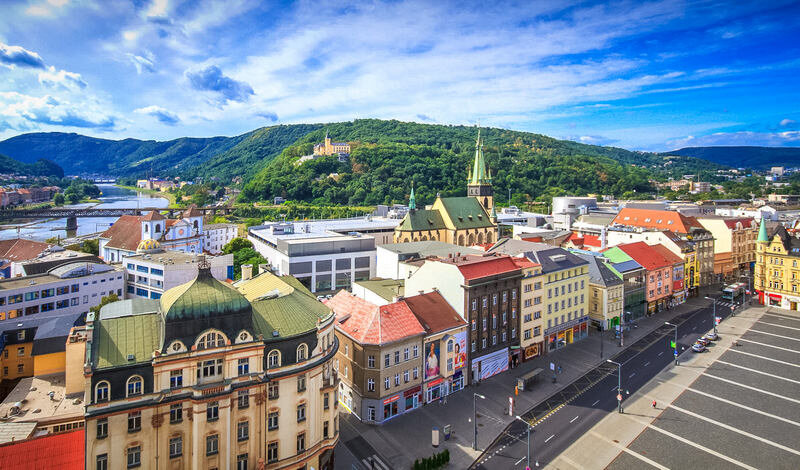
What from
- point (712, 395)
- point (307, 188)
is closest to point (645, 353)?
point (712, 395)

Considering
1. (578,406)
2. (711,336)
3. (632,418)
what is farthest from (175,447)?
(711,336)

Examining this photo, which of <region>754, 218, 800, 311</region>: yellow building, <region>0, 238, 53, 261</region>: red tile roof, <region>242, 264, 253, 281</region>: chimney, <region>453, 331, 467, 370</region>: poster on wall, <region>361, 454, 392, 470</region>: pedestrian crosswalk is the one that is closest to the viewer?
<region>361, 454, 392, 470</region>: pedestrian crosswalk

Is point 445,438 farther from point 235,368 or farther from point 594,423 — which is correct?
point 235,368

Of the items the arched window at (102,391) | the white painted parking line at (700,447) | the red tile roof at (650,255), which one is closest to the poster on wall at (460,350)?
the white painted parking line at (700,447)

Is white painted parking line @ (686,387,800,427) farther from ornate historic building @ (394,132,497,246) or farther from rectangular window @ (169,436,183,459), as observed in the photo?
ornate historic building @ (394,132,497,246)

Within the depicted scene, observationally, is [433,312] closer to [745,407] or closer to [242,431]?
[242,431]

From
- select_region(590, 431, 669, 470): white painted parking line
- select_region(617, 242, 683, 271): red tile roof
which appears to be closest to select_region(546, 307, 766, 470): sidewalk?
select_region(590, 431, 669, 470): white painted parking line
